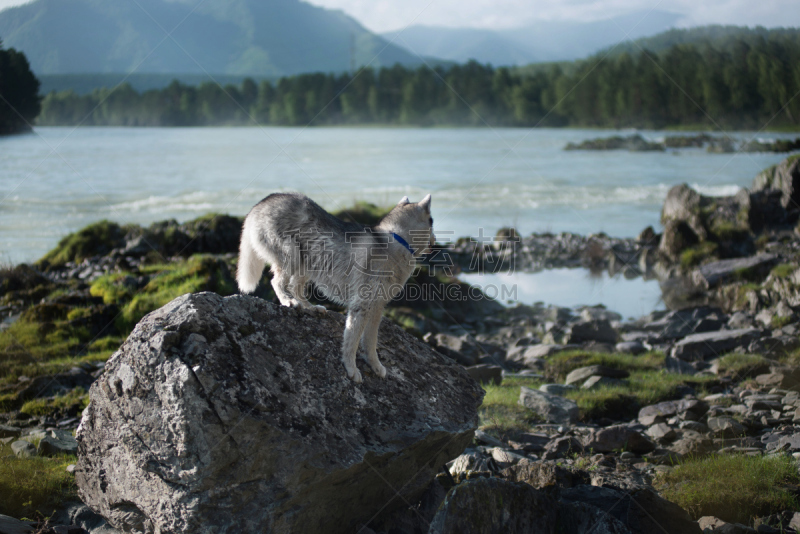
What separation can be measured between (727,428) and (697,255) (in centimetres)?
1562

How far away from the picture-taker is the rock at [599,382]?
1030cm

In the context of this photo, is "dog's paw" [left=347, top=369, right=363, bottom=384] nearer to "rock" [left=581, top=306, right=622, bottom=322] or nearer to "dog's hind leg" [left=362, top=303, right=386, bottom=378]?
"dog's hind leg" [left=362, top=303, right=386, bottom=378]

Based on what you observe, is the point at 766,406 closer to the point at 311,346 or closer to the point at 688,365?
the point at 688,365

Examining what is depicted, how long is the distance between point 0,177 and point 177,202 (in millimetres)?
9300

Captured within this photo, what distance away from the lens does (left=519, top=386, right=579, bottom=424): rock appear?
9.02 metres

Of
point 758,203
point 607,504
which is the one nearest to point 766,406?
point 607,504

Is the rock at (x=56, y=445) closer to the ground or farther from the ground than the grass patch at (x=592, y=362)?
farther from the ground

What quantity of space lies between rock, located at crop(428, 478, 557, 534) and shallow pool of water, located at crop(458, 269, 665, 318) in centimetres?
1283

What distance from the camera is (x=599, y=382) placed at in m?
10.4

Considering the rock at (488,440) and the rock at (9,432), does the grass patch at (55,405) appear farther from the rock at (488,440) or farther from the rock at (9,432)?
the rock at (488,440)

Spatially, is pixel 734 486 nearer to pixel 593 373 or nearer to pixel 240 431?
pixel 593 373

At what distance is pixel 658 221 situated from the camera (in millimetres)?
30266

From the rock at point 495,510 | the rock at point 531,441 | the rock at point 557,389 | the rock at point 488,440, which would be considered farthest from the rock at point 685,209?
the rock at point 495,510

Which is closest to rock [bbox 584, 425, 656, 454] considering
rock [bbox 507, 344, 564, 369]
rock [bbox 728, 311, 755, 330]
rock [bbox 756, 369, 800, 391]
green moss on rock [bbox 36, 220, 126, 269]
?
rock [bbox 756, 369, 800, 391]
